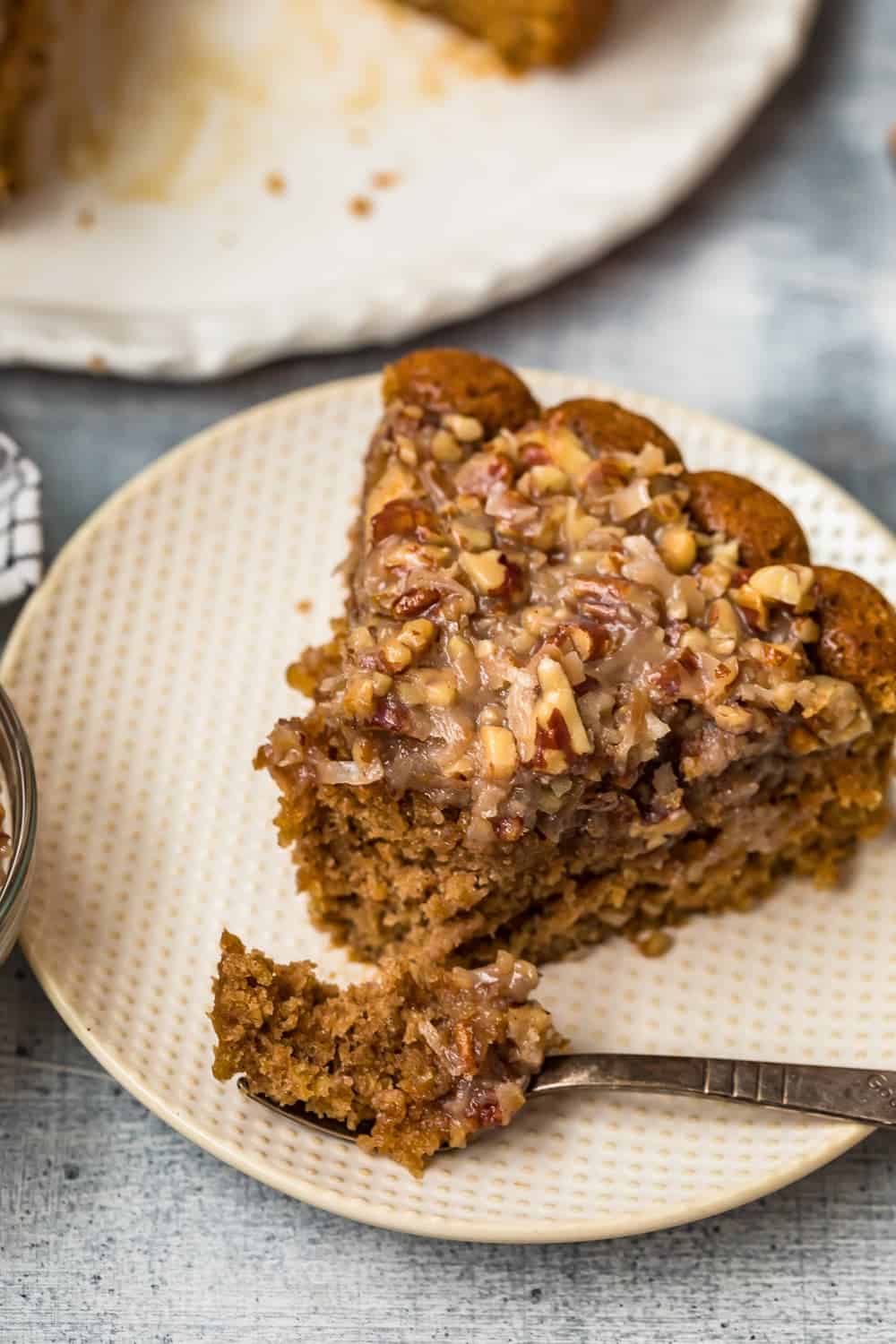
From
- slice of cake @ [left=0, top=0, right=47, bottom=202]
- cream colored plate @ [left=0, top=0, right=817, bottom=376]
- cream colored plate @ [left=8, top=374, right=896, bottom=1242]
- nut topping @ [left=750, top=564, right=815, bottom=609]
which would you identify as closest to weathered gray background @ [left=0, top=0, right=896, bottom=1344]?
cream colored plate @ [left=8, top=374, right=896, bottom=1242]

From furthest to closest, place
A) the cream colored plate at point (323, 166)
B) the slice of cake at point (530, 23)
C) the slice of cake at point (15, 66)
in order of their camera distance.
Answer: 1. the slice of cake at point (530, 23)
2. the slice of cake at point (15, 66)
3. the cream colored plate at point (323, 166)

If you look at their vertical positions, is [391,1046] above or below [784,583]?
below

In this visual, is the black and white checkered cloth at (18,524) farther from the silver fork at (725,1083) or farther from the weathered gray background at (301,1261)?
the silver fork at (725,1083)

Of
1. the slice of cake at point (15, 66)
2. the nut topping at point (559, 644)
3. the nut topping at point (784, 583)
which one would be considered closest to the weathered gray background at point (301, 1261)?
the nut topping at point (559, 644)

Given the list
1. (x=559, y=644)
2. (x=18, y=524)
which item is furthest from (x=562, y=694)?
(x=18, y=524)

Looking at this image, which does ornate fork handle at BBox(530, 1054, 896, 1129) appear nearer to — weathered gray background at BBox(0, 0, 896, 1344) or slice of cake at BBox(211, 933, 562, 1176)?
slice of cake at BBox(211, 933, 562, 1176)

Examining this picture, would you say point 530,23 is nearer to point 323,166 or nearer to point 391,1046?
point 323,166

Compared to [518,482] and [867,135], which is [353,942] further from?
[867,135]
